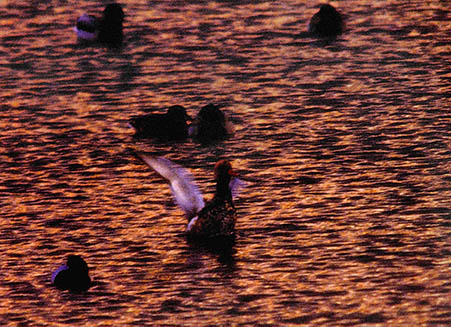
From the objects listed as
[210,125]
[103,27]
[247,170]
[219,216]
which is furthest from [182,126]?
[103,27]

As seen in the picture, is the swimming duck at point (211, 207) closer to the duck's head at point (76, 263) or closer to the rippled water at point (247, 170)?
the rippled water at point (247, 170)

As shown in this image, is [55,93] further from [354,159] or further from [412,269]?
[412,269]

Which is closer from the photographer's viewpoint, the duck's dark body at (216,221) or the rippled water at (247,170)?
the rippled water at (247,170)

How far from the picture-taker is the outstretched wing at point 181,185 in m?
16.4

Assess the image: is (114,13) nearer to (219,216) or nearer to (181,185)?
(181,185)

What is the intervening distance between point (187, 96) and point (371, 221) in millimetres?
7152

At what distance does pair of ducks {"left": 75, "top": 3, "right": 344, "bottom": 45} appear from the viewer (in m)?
26.5

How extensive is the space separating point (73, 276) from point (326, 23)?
12.9 m

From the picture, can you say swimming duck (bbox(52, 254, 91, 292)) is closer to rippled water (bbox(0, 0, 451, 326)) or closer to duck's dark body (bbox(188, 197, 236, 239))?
rippled water (bbox(0, 0, 451, 326))

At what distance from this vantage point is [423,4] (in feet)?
97.3

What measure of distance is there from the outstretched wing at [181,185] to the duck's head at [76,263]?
6.39ft

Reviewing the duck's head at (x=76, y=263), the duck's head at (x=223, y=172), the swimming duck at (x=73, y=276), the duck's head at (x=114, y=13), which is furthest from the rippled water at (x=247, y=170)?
the duck's head at (x=223, y=172)

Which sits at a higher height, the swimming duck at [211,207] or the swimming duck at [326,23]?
the swimming duck at [326,23]

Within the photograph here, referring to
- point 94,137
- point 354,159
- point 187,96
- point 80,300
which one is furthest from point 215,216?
point 187,96
